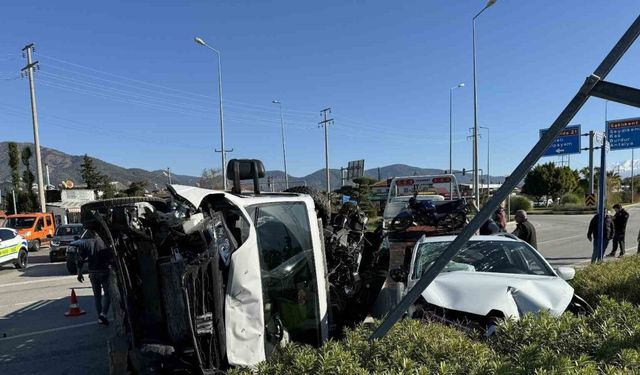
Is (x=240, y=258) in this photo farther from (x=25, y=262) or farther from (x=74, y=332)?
(x=25, y=262)

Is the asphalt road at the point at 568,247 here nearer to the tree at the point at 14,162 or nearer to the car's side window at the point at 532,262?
the car's side window at the point at 532,262

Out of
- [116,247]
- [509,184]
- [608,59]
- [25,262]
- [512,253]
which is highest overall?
[608,59]

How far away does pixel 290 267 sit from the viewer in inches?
152

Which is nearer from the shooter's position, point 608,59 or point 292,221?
point 608,59

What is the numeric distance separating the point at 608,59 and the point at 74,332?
8.15 m

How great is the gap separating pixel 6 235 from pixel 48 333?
11.0 m

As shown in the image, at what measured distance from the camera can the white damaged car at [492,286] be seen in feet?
14.3

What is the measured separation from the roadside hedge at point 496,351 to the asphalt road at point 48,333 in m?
4.32

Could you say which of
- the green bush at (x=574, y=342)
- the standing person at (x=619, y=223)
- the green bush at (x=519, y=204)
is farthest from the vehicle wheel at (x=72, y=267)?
the green bush at (x=519, y=204)

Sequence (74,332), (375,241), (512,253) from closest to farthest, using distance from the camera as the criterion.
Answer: (512,253) → (375,241) → (74,332)

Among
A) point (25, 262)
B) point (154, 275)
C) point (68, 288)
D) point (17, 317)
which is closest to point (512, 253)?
point (154, 275)

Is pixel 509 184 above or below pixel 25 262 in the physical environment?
above

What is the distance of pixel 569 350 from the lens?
2529 millimetres

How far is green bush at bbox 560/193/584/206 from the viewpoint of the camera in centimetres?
5612
